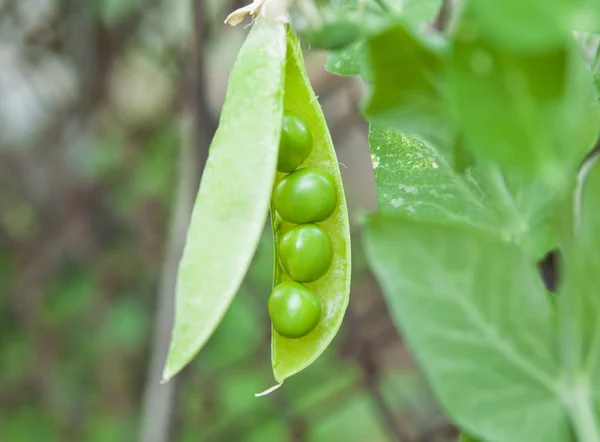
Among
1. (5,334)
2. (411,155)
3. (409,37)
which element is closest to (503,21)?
(409,37)

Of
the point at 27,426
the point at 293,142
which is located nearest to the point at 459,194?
the point at 293,142

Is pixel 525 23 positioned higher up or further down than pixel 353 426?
higher up

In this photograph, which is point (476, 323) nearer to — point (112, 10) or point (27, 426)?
point (112, 10)

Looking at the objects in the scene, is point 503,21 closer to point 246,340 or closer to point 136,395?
point 246,340

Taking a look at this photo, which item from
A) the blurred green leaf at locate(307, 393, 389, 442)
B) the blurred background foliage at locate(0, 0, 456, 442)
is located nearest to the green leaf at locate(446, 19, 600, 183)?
the blurred background foliage at locate(0, 0, 456, 442)

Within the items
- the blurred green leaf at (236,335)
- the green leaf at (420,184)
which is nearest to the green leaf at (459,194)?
the green leaf at (420,184)

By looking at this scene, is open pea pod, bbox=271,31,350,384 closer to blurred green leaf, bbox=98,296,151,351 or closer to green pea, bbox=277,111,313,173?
green pea, bbox=277,111,313,173
